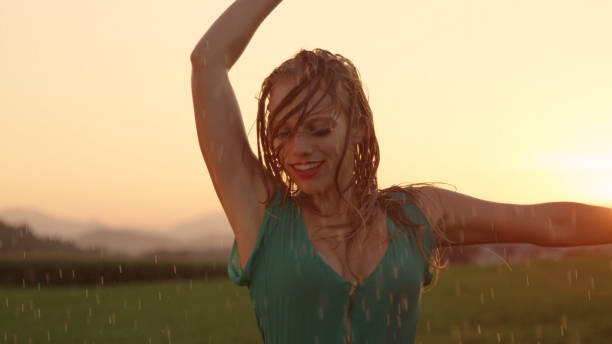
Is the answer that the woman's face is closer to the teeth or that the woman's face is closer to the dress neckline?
the teeth

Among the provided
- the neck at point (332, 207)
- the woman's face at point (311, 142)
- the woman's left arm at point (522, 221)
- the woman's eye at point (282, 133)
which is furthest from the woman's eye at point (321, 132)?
the woman's left arm at point (522, 221)

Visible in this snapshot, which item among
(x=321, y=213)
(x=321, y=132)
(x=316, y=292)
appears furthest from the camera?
(x=321, y=213)

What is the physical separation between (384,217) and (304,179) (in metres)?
0.46

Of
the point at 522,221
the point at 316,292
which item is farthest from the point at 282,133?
the point at 522,221

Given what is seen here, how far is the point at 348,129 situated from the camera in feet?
9.65

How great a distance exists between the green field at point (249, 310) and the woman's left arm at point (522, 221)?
19.0 feet

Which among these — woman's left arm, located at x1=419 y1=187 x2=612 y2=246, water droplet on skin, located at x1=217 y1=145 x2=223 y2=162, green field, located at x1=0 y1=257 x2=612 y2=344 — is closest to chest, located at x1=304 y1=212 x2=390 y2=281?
woman's left arm, located at x1=419 y1=187 x2=612 y2=246

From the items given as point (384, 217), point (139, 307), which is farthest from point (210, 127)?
point (139, 307)

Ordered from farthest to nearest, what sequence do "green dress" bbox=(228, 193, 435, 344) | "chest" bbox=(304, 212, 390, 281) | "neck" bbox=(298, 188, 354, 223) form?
1. "neck" bbox=(298, 188, 354, 223)
2. "chest" bbox=(304, 212, 390, 281)
3. "green dress" bbox=(228, 193, 435, 344)

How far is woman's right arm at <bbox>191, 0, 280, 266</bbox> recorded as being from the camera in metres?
2.86

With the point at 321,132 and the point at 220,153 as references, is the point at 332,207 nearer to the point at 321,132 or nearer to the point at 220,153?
the point at 321,132

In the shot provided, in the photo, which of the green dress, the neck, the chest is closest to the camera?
the green dress

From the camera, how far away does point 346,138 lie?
9.57ft

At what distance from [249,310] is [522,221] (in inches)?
293
